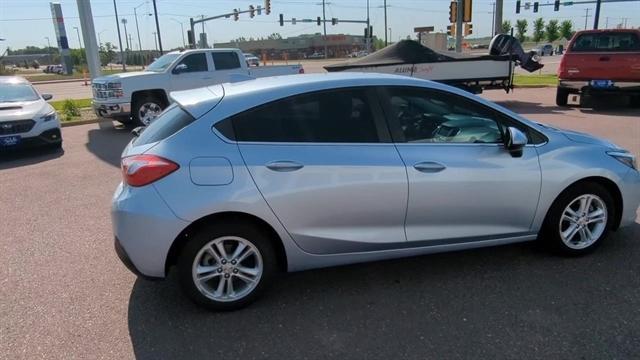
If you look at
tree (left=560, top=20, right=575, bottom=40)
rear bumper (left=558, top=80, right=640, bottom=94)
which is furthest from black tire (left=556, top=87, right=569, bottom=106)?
tree (left=560, top=20, right=575, bottom=40)

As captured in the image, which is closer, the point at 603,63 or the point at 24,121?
the point at 24,121

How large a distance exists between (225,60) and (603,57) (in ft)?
32.7

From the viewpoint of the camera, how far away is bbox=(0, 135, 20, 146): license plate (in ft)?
29.6

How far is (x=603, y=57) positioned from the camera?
520 inches

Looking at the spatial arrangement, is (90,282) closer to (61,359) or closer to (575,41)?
(61,359)

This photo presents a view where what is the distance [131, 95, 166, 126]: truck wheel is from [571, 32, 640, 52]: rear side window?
11224 mm

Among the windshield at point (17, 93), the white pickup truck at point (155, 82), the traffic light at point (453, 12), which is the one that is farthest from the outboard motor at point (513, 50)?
the windshield at point (17, 93)

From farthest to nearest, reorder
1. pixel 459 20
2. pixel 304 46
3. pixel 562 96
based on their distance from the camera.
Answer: pixel 304 46 < pixel 459 20 < pixel 562 96

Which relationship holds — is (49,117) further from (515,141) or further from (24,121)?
(515,141)

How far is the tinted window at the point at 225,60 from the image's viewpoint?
42.6 ft

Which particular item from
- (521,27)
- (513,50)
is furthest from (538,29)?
(513,50)

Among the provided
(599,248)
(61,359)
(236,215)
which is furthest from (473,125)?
(61,359)

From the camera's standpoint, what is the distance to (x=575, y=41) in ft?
45.3

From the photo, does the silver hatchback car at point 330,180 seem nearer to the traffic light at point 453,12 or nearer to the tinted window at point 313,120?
the tinted window at point 313,120
